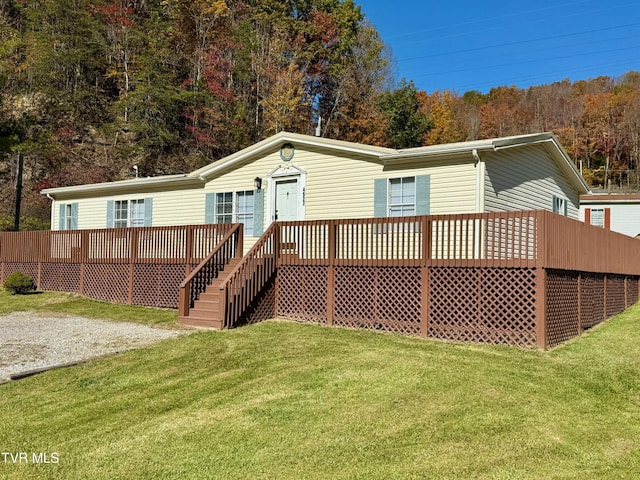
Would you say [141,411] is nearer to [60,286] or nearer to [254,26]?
[60,286]

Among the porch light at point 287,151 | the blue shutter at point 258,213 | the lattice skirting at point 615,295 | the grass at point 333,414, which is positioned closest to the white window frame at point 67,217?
the blue shutter at point 258,213

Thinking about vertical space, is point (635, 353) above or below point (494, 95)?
below

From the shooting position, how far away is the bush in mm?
15492

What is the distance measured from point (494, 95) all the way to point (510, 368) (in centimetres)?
4808

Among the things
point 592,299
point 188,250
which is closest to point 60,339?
point 188,250

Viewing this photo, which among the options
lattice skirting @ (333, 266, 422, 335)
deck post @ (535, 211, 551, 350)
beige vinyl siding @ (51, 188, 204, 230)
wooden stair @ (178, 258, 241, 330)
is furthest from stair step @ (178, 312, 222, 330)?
beige vinyl siding @ (51, 188, 204, 230)

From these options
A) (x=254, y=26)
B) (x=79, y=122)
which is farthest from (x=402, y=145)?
(x=79, y=122)

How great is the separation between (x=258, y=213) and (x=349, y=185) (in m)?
2.73

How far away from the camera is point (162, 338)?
30.1 ft

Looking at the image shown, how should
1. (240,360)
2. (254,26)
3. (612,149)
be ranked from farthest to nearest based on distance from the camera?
(612,149) < (254,26) < (240,360)

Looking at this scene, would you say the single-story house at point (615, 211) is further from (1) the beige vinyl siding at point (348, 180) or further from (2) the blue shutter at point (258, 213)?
(2) the blue shutter at point (258, 213)

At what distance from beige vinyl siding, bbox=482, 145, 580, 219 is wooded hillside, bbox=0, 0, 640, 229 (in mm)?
17864

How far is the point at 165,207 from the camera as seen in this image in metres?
16.5

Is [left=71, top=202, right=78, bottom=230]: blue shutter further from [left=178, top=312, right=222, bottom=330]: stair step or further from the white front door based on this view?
[left=178, top=312, right=222, bottom=330]: stair step
